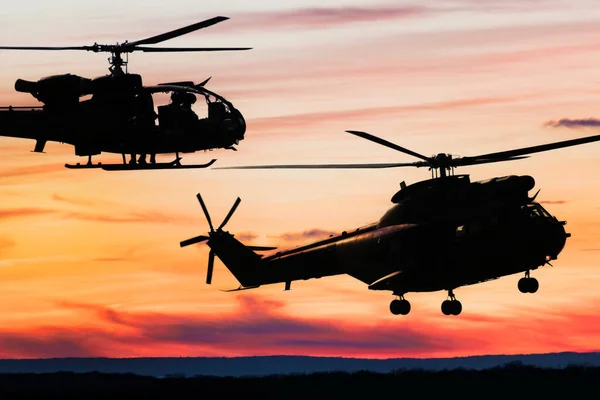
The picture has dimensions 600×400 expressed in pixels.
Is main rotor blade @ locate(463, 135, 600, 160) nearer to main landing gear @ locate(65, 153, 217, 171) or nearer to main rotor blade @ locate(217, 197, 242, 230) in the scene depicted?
main landing gear @ locate(65, 153, 217, 171)

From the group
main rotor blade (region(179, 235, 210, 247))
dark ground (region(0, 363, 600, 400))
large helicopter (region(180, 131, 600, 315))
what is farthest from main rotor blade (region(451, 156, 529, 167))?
dark ground (region(0, 363, 600, 400))

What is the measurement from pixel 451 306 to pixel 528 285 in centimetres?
392

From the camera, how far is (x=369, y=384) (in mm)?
144875

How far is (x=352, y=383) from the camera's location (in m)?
146

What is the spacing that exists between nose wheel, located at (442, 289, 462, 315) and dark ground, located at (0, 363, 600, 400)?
6619 centimetres

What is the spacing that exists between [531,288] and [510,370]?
3701 inches

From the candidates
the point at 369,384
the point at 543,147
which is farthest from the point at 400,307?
the point at 369,384

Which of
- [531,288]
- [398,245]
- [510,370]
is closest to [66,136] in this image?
[398,245]

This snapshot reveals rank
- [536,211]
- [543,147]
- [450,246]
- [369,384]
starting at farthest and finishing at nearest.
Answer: [369,384], [450,246], [536,211], [543,147]

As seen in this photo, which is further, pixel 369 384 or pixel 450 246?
pixel 369 384

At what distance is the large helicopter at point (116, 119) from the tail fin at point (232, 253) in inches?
359

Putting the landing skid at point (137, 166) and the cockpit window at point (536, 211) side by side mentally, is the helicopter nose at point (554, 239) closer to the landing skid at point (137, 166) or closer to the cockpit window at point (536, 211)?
the cockpit window at point (536, 211)

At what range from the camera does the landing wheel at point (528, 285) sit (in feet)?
195

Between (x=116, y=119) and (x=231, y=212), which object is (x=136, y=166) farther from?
(x=231, y=212)
